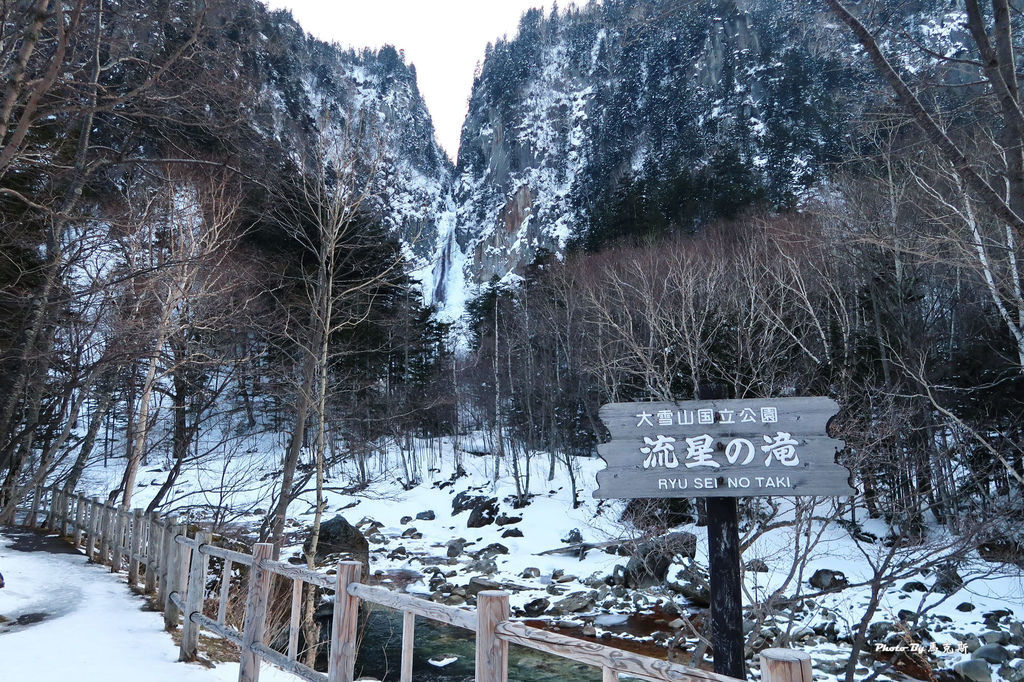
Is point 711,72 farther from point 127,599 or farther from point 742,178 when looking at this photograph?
point 127,599

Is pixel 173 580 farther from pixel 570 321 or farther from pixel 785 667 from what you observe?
pixel 570 321

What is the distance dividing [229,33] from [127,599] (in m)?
6.88

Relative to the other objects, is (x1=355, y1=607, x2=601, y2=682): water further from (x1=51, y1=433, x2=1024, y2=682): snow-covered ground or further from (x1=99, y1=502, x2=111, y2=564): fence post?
(x1=99, y1=502, x2=111, y2=564): fence post

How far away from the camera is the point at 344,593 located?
3.71 meters

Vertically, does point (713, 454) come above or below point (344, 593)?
above

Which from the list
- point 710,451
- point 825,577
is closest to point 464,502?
point 825,577

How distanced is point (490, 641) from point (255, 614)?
2708mm

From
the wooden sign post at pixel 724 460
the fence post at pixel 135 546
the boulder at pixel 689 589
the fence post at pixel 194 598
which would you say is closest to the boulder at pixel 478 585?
the boulder at pixel 689 589

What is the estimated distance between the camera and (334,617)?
3.60 m

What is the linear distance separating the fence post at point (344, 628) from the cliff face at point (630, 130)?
22.5 m

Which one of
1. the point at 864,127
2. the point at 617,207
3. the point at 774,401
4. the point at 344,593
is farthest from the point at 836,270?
the point at 617,207

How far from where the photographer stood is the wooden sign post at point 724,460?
3.54 meters

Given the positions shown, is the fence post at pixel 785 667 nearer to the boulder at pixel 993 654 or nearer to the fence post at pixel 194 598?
the fence post at pixel 194 598

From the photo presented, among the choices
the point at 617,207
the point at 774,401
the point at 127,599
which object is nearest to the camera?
the point at 774,401
